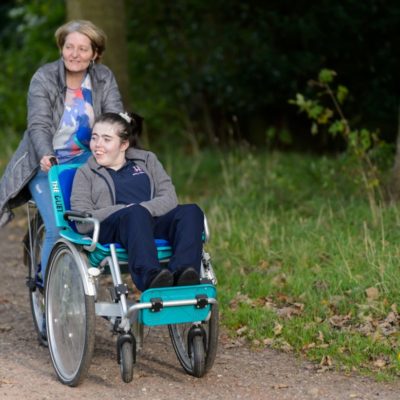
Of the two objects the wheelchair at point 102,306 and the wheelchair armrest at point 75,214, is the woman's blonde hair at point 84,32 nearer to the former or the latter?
the wheelchair at point 102,306

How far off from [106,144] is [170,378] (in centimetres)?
134

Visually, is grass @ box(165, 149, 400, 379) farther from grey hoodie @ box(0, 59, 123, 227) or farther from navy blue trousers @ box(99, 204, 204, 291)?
grey hoodie @ box(0, 59, 123, 227)

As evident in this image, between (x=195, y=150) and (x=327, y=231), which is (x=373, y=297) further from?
(x=195, y=150)

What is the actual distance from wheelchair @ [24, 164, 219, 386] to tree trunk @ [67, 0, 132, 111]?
563 centimetres

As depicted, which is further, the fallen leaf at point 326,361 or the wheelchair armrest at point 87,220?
the fallen leaf at point 326,361

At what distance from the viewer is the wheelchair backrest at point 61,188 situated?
5.86m

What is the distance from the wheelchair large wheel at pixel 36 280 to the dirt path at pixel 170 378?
12cm

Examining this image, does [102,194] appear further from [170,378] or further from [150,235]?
[170,378]

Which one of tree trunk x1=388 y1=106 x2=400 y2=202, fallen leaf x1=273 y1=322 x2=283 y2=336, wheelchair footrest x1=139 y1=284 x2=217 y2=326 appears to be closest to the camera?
wheelchair footrest x1=139 y1=284 x2=217 y2=326

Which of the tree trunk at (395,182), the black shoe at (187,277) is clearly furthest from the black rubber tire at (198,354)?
the tree trunk at (395,182)

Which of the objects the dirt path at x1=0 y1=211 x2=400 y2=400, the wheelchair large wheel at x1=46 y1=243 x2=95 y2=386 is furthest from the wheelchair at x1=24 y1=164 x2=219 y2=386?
the dirt path at x1=0 y1=211 x2=400 y2=400

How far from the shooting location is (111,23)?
1154cm

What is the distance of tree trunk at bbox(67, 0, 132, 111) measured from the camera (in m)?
11.4

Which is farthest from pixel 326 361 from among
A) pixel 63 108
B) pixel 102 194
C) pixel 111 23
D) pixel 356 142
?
pixel 111 23
